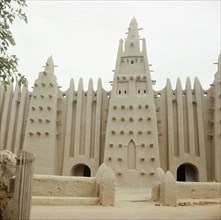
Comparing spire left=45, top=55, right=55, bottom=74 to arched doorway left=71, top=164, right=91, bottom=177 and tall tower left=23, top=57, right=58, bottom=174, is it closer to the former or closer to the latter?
tall tower left=23, top=57, right=58, bottom=174

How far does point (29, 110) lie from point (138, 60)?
36.4 feet

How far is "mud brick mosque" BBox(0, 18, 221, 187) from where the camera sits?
1061 inches

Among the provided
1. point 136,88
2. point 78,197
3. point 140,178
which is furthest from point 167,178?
point 136,88

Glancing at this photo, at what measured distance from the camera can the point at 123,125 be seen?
2766cm

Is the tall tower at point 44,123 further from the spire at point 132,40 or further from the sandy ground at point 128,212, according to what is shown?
the sandy ground at point 128,212

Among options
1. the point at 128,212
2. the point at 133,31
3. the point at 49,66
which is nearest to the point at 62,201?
the point at 128,212

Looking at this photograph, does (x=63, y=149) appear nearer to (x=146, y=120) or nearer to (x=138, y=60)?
(x=146, y=120)

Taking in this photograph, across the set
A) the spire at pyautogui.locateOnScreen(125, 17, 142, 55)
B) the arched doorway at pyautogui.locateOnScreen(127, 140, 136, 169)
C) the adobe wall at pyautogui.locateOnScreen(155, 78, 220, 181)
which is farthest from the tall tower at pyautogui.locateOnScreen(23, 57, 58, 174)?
the adobe wall at pyautogui.locateOnScreen(155, 78, 220, 181)

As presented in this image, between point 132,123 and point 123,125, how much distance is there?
80 centimetres

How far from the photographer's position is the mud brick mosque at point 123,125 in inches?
1061

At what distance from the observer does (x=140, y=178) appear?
2581cm

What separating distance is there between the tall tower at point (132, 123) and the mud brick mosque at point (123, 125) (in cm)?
8

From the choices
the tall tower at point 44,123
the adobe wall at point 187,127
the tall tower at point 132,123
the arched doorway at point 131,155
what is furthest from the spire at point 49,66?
the arched doorway at point 131,155

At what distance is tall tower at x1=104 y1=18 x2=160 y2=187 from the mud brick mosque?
0.08 meters
